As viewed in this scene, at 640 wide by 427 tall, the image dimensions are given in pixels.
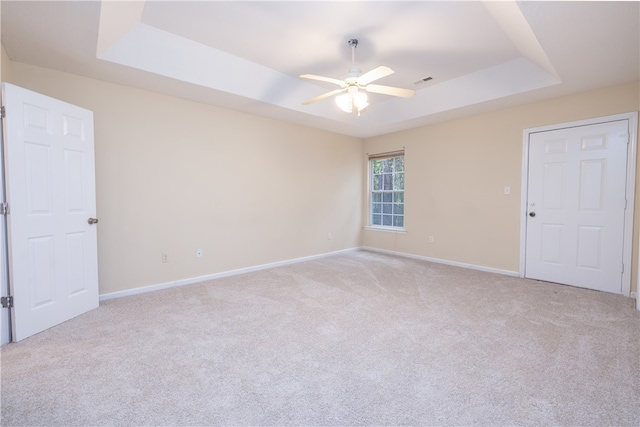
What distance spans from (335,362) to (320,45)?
303 cm

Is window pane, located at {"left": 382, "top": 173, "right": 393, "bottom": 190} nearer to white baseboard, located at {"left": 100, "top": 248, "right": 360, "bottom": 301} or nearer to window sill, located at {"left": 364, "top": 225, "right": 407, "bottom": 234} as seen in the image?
window sill, located at {"left": 364, "top": 225, "right": 407, "bottom": 234}

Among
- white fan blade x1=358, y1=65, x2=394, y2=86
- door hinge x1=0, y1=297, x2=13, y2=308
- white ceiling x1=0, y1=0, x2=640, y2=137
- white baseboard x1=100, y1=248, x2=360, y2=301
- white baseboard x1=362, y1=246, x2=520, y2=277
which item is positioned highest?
white ceiling x1=0, y1=0, x2=640, y2=137

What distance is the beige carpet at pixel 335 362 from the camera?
160 cm

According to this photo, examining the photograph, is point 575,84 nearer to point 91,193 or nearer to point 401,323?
point 401,323

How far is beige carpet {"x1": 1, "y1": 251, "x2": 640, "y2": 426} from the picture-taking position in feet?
5.24

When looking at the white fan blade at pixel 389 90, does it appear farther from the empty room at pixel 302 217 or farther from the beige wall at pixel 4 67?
the beige wall at pixel 4 67

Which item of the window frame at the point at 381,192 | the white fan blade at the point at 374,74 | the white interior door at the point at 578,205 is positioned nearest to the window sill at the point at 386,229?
the window frame at the point at 381,192

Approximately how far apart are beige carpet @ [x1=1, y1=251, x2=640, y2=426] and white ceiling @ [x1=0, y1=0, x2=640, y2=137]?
245 centimetres

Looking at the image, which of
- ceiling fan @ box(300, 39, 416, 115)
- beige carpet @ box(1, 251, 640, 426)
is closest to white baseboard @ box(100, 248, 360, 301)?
beige carpet @ box(1, 251, 640, 426)

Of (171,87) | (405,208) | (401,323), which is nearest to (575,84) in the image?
(405,208)

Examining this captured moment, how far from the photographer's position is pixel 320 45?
312 centimetres

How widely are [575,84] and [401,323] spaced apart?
339 cm

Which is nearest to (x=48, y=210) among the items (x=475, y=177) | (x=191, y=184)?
(x=191, y=184)

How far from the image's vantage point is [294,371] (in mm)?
1968
